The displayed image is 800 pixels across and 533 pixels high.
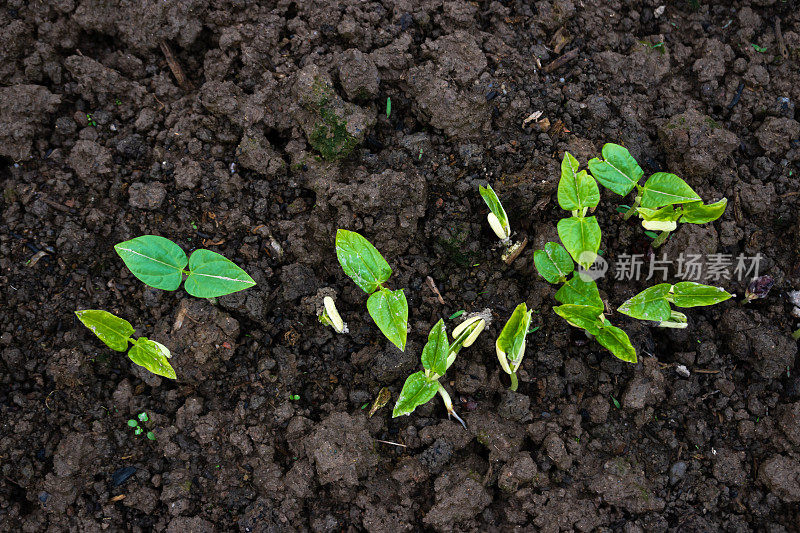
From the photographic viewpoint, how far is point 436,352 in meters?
2.52

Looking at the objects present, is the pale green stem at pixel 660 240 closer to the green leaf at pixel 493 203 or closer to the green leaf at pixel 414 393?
the green leaf at pixel 493 203

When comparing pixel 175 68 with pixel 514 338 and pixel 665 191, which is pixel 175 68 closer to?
pixel 514 338

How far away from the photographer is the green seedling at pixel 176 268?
2.45 metres

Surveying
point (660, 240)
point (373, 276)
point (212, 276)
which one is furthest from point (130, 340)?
point (660, 240)

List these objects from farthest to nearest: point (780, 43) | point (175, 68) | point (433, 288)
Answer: point (780, 43), point (175, 68), point (433, 288)

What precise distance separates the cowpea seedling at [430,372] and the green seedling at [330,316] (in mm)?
434

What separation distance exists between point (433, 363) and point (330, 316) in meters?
0.55

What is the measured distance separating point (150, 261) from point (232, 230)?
46 cm

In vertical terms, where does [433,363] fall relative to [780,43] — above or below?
below

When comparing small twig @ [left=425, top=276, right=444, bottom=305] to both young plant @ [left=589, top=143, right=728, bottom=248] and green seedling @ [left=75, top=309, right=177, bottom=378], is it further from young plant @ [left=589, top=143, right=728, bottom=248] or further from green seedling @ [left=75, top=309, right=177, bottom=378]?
green seedling @ [left=75, top=309, right=177, bottom=378]

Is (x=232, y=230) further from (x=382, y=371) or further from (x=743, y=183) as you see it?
(x=743, y=183)

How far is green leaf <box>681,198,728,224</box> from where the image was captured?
257 cm

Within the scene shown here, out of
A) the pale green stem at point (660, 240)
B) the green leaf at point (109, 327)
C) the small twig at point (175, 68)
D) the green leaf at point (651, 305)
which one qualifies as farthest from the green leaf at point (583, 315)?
the small twig at point (175, 68)

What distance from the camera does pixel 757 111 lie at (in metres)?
3.13
